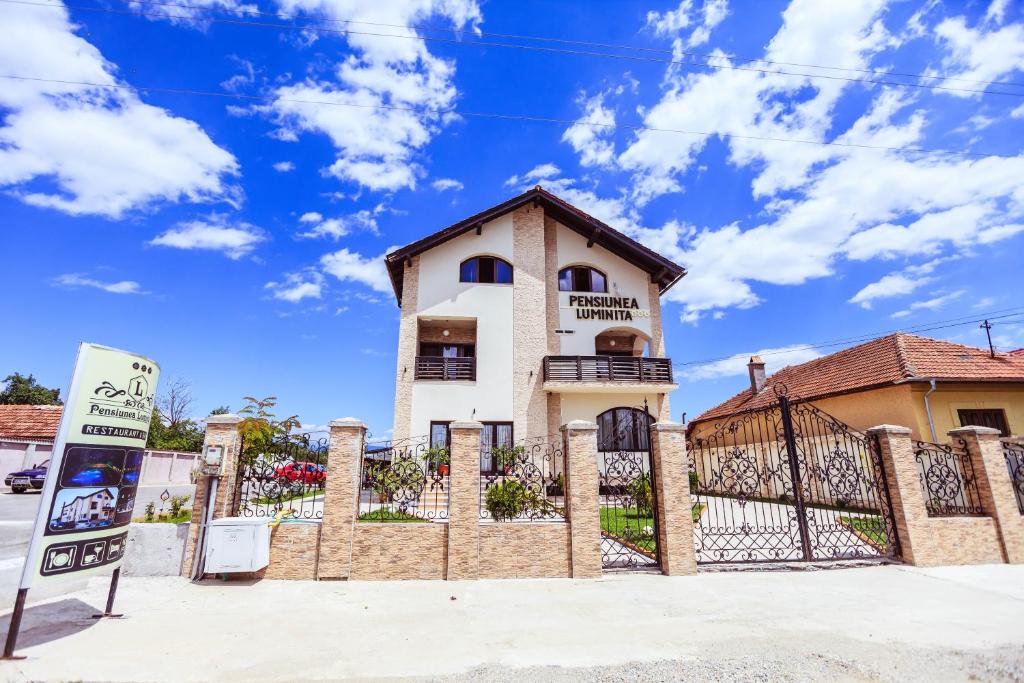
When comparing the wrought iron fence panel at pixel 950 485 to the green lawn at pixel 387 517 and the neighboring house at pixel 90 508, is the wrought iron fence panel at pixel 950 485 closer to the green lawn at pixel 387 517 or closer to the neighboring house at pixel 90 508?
the green lawn at pixel 387 517

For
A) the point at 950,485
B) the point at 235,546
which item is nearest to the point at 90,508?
the point at 235,546

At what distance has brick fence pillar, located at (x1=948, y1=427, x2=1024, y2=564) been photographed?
313 inches

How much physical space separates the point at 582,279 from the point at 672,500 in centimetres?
1351

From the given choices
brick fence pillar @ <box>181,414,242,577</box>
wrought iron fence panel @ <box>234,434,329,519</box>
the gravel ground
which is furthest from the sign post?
the gravel ground

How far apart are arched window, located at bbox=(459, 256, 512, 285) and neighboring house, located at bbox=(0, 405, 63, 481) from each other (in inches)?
822

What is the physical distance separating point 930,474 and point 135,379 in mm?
12385

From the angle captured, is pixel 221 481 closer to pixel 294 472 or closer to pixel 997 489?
pixel 294 472

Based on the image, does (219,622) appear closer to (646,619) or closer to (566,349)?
(646,619)

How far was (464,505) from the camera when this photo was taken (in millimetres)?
6859

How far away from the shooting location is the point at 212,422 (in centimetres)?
701

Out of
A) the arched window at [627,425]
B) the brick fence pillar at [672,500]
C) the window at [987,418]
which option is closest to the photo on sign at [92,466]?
the brick fence pillar at [672,500]

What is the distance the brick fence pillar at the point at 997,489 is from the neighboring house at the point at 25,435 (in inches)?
1266

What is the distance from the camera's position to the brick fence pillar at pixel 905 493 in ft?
25.0

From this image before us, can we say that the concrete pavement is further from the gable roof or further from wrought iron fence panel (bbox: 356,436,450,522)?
the gable roof
